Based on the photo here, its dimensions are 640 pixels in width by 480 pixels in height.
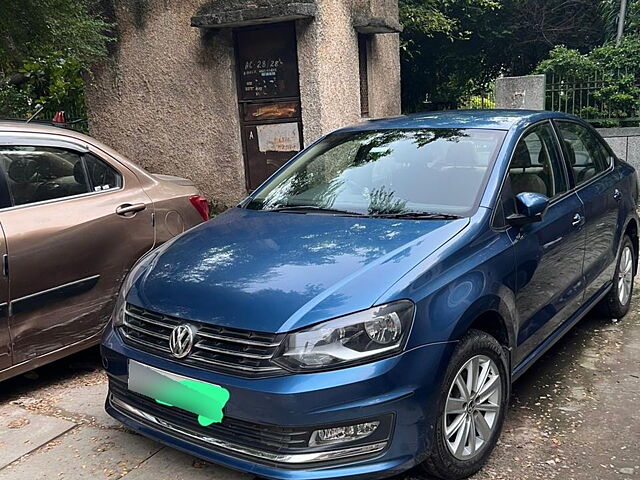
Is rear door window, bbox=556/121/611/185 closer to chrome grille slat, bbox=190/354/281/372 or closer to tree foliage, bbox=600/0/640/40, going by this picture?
chrome grille slat, bbox=190/354/281/372

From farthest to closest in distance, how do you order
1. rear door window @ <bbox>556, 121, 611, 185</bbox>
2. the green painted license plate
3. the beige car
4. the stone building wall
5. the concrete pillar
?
the concrete pillar
the stone building wall
rear door window @ <bbox>556, 121, 611, 185</bbox>
the beige car
the green painted license plate

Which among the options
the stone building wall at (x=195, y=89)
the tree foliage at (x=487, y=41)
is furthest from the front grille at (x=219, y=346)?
the tree foliage at (x=487, y=41)

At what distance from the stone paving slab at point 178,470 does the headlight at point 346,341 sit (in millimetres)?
808

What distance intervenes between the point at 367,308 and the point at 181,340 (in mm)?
809

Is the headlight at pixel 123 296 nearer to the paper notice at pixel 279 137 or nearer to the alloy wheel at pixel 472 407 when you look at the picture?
the alloy wheel at pixel 472 407

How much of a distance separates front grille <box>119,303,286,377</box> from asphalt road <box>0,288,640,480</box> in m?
0.64

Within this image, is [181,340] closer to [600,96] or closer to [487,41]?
[600,96]

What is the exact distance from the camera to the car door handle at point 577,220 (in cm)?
384

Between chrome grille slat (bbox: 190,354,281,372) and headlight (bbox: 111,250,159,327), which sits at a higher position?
headlight (bbox: 111,250,159,327)

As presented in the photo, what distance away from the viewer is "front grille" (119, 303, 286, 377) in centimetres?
247

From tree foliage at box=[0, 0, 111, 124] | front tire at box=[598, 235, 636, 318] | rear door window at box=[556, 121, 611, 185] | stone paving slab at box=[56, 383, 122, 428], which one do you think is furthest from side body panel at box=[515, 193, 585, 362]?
tree foliage at box=[0, 0, 111, 124]

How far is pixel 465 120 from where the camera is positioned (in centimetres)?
396

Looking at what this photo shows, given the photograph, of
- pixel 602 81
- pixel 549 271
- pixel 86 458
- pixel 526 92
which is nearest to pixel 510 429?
pixel 549 271

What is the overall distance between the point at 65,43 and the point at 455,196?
19.1 feet
